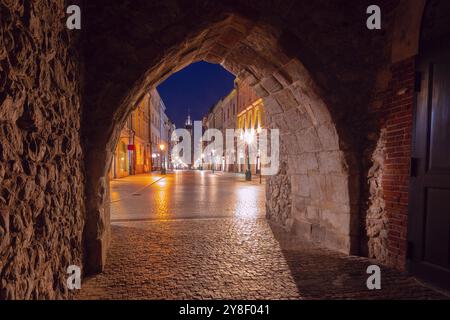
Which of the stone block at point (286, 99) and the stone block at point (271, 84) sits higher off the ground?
the stone block at point (271, 84)

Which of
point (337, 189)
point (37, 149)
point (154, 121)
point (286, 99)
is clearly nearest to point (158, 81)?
point (286, 99)

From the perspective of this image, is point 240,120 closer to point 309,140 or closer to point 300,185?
point 300,185

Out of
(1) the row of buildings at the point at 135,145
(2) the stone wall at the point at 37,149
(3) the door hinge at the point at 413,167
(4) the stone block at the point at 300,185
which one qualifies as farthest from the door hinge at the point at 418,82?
(1) the row of buildings at the point at 135,145

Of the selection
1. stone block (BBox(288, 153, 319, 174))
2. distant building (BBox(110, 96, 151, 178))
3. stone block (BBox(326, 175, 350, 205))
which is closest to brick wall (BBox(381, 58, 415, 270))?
stone block (BBox(326, 175, 350, 205))

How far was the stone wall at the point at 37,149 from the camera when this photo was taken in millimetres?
1470

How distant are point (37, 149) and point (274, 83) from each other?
11.8ft

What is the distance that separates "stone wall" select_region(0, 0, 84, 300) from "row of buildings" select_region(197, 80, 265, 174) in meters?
17.5

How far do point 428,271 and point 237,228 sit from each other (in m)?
3.15

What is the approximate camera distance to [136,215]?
6688 millimetres

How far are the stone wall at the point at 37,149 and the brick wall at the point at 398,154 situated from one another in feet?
12.7

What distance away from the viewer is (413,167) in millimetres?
3240

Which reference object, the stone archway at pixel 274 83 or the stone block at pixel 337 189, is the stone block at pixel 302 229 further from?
the stone block at pixel 337 189

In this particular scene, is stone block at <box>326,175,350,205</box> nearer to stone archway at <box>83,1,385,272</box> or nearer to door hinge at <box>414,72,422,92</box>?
stone archway at <box>83,1,385,272</box>
